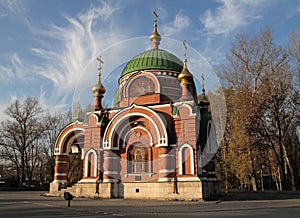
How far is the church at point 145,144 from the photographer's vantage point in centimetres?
1605

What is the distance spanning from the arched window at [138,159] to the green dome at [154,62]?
6.88 m

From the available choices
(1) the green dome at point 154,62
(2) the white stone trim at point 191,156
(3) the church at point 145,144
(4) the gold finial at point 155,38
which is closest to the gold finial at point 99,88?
(3) the church at point 145,144

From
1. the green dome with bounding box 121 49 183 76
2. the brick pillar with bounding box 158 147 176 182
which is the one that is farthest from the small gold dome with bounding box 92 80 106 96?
the brick pillar with bounding box 158 147 176 182

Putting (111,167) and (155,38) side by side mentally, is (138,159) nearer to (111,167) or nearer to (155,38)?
(111,167)

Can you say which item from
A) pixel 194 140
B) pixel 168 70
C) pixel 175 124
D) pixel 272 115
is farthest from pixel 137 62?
pixel 272 115

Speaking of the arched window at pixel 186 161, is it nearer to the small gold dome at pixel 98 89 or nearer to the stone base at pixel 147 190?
the stone base at pixel 147 190

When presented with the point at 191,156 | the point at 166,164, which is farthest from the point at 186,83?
the point at 166,164

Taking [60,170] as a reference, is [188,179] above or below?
below

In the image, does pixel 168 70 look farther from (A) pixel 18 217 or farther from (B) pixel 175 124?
(A) pixel 18 217

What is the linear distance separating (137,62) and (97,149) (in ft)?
26.7

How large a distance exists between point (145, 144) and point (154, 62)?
7297mm

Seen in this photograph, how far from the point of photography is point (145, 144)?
17734 mm

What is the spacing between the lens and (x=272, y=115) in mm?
23938

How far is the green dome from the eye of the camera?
22.0 m
